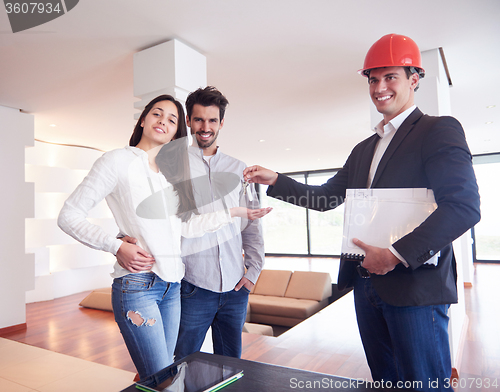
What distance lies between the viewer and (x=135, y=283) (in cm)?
125

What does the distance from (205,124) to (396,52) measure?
87 cm

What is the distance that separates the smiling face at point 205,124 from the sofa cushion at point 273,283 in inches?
176

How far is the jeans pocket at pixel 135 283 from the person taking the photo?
4.07ft

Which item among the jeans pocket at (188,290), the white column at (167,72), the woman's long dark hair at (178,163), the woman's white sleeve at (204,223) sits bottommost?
the jeans pocket at (188,290)

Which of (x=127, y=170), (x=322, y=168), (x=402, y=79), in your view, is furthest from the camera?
(x=322, y=168)

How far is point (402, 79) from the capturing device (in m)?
1.17

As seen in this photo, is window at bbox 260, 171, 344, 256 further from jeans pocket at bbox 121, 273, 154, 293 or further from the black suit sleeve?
the black suit sleeve

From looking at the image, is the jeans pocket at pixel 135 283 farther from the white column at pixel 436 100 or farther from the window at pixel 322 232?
A: the window at pixel 322 232

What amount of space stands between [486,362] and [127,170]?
309 cm

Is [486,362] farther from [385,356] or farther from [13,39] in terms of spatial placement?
[13,39]

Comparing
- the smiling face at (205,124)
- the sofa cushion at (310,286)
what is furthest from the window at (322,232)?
the smiling face at (205,124)

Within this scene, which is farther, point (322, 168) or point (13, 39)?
point (322, 168)

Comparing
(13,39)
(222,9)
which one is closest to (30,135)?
(13,39)

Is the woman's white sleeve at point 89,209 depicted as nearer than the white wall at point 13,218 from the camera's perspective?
Yes
